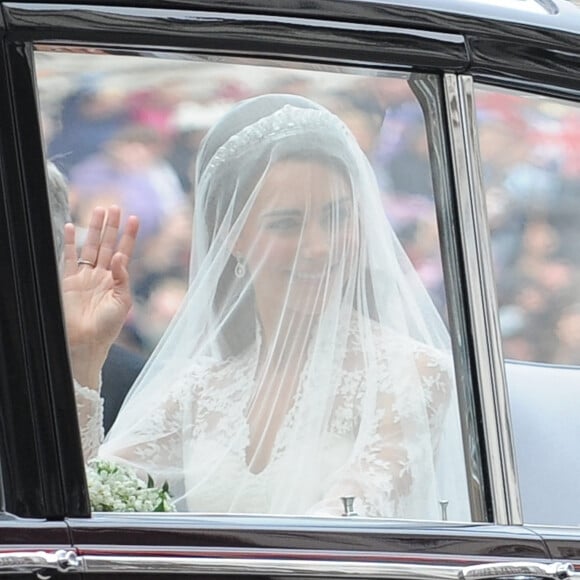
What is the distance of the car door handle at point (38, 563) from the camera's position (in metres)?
2.13

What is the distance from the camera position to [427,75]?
253cm

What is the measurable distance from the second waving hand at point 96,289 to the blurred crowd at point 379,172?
21 millimetres

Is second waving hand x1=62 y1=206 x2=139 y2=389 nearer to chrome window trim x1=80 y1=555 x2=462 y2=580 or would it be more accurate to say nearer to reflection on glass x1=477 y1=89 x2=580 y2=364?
chrome window trim x1=80 y1=555 x2=462 y2=580

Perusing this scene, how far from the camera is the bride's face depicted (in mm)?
2607

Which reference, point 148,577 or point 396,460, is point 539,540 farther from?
point 148,577

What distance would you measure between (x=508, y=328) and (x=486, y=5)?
0.51 metres

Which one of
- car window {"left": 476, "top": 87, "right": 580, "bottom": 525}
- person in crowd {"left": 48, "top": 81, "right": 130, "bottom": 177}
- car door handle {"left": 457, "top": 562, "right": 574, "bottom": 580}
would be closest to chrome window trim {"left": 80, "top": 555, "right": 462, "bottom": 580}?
car door handle {"left": 457, "top": 562, "right": 574, "bottom": 580}

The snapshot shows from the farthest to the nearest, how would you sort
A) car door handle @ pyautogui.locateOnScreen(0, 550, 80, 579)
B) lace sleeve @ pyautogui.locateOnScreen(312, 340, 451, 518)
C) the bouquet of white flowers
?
lace sleeve @ pyautogui.locateOnScreen(312, 340, 451, 518), the bouquet of white flowers, car door handle @ pyautogui.locateOnScreen(0, 550, 80, 579)

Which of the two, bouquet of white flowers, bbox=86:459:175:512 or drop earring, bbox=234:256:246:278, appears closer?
bouquet of white flowers, bbox=86:459:175:512

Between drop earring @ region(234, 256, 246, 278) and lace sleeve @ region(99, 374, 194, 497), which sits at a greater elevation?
drop earring @ region(234, 256, 246, 278)

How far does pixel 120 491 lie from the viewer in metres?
2.36

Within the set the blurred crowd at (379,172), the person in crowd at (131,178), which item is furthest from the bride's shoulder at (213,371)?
the person in crowd at (131,178)

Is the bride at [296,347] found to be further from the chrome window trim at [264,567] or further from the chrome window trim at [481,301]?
the chrome window trim at [264,567]

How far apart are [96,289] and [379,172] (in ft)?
1.59
